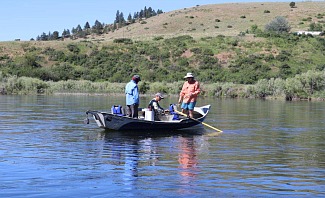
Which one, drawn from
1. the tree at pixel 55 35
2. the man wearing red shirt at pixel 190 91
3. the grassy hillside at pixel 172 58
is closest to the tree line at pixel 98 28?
the tree at pixel 55 35

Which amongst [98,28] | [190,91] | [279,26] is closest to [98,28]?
[98,28]

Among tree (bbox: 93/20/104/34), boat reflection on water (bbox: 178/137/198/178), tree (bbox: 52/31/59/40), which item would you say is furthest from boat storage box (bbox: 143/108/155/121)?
tree (bbox: 52/31/59/40)

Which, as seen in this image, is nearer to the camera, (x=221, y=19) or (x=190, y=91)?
(x=190, y=91)

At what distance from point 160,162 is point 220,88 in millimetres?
45723

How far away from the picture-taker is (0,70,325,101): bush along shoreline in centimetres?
5500

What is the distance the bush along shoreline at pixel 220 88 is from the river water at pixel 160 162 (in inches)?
1215

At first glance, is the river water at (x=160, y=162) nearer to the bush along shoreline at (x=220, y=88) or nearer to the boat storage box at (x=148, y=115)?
the boat storage box at (x=148, y=115)

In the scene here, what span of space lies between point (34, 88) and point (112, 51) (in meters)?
31.6

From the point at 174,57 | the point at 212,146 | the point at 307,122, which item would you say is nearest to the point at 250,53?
the point at 174,57

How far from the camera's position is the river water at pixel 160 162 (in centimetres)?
1120

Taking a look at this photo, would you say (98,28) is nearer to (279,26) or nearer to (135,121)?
(279,26)

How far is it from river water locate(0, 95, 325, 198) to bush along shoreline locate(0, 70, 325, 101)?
3086cm

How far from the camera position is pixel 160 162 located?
14.5m

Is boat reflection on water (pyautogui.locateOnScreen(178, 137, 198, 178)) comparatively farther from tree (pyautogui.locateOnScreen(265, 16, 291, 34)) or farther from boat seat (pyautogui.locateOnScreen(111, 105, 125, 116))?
tree (pyautogui.locateOnScreen(265, 16, 291, 34))
